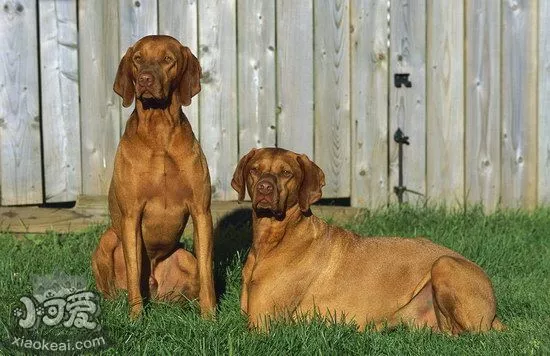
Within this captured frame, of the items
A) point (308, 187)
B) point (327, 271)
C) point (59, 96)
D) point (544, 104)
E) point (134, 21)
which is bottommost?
point (327, 271)

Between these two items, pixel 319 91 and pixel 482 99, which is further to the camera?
pixel 482 99

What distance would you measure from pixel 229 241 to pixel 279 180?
227cm

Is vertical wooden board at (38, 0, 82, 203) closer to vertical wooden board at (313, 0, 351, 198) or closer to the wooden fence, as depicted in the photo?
the wooden fence

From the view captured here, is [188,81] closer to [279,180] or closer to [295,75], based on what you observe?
[279,180]

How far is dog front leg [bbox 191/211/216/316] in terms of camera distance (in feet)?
19.5

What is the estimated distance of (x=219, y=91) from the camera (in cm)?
823

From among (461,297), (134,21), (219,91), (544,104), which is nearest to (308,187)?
(461,297)

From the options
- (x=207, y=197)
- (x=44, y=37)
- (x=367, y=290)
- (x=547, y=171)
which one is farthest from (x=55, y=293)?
(x=547, y=171)

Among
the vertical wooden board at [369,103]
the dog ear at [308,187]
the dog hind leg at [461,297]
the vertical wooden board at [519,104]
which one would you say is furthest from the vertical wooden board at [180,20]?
the dog hind leg at [461,297]

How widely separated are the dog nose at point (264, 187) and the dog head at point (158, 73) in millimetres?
866

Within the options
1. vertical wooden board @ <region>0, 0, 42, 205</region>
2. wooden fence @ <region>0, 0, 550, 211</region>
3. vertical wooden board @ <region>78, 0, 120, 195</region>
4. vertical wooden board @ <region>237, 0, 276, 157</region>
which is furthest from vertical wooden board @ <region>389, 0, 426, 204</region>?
vertical wooden board @ <region>0, 0, 42, 205</region>

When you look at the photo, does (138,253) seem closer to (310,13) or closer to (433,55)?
(310,13)

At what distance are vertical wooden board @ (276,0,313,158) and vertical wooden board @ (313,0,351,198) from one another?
0.07 metres

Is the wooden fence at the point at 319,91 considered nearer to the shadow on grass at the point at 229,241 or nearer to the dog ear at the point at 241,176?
the shadow on grass at the point at 229,241
